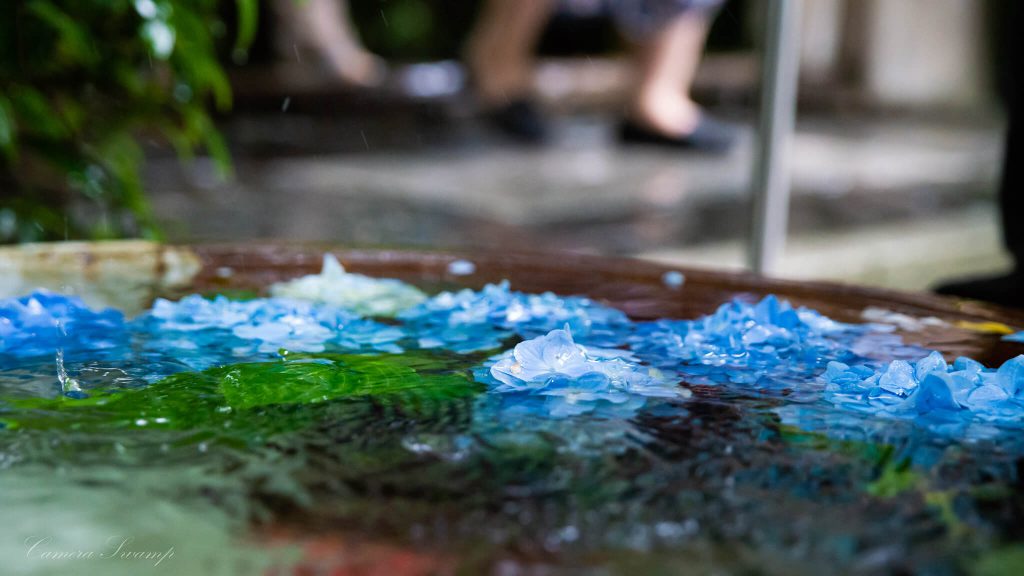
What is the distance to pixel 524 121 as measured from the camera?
168 inches

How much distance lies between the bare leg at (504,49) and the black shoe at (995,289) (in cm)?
268

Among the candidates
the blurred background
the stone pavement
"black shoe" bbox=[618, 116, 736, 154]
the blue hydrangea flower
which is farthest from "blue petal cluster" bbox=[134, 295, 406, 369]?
"black shoe" bbox=[618, 116, 736, 154]

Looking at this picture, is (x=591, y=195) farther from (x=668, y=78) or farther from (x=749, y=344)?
(x=749, y=344)

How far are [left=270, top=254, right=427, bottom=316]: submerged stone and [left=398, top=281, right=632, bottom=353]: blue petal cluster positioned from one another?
0.10 ft

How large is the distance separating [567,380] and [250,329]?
28 centimetres

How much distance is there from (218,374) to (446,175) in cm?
289

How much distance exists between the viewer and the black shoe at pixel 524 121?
4.25 metres

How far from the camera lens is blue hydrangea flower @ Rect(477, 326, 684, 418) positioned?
0.68 meters

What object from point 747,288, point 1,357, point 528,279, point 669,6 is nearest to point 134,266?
point 1,357

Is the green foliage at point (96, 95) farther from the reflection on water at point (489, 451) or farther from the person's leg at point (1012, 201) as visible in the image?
the person's leg at point (1012, 201)

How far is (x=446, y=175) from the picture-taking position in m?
3.59

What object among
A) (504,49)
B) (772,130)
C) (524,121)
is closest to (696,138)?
(524,121)

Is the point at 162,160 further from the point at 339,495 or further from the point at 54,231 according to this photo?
the point at 339,495

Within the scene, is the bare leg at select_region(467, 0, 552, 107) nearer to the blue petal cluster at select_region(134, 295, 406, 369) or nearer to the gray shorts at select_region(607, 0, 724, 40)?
the gray shorts at select_region(607, 0, 724, 40)
